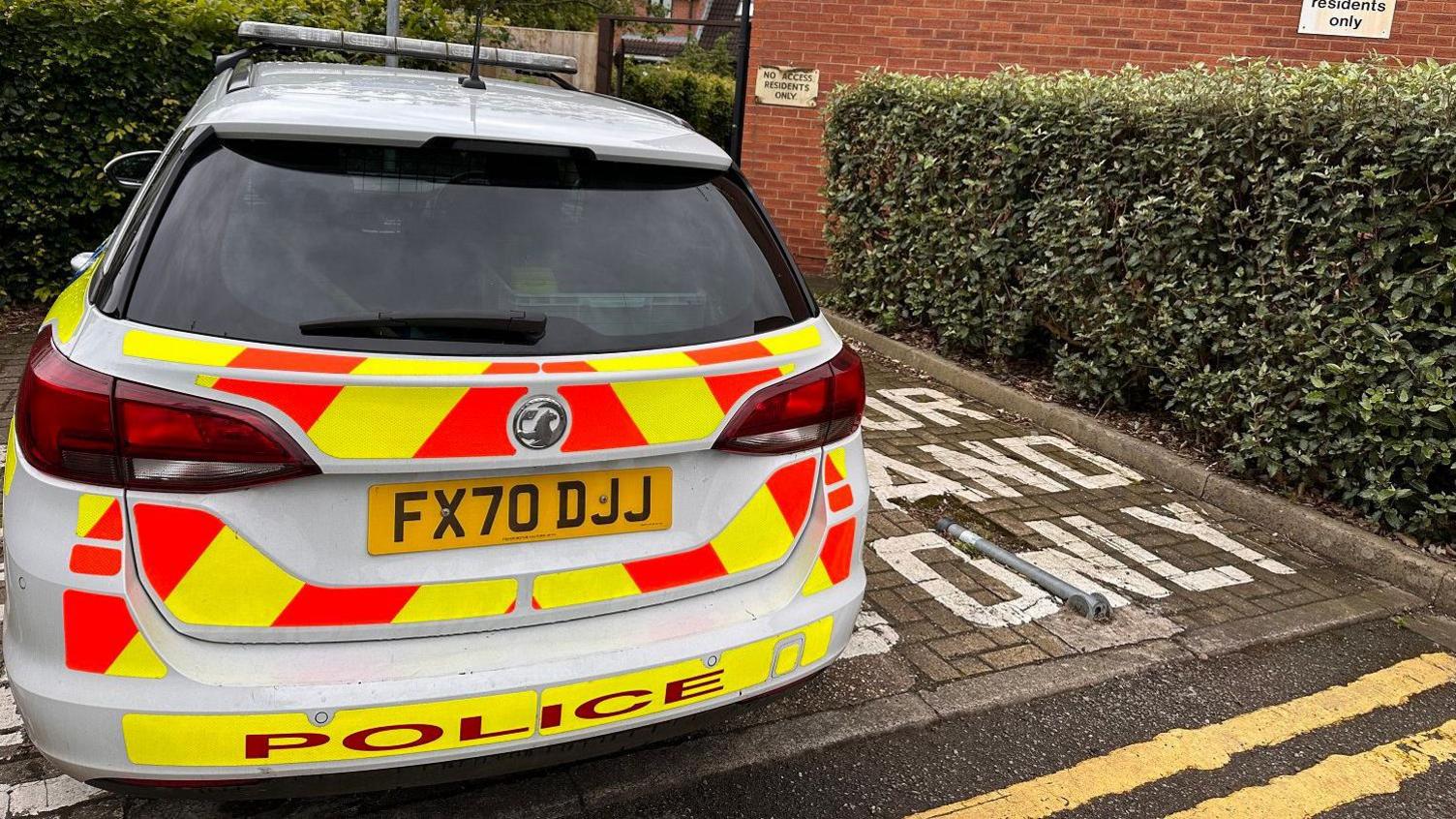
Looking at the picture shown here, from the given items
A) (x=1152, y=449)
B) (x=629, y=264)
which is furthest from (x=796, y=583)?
(x=1152, y=449)

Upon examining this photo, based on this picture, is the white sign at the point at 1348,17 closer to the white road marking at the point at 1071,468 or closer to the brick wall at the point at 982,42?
the brick wall at the point at 982,42

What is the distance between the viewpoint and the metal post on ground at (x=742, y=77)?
943 centimetres

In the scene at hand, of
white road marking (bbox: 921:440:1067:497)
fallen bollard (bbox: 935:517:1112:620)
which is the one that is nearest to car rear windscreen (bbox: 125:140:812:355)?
fallen bollard (bbox: 935:517:1112:620)

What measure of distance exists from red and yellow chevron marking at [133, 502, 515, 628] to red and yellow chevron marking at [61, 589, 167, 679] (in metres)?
0.07

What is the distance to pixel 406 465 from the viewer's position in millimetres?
1819

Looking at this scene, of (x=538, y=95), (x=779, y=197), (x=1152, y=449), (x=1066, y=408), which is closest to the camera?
(x=538, y=95)

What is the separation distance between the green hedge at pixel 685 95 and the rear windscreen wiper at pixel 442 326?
13196mm

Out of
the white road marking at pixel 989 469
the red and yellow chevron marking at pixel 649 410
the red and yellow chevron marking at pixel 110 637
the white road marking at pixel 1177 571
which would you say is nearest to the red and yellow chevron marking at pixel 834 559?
the red and yellow chevron marking at pixel 649 410

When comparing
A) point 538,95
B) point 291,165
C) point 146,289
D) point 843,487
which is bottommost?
point 843,487

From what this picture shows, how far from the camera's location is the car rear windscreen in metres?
1.88

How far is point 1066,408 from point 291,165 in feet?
16.3

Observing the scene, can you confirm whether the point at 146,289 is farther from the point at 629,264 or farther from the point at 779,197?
the point at 779,197

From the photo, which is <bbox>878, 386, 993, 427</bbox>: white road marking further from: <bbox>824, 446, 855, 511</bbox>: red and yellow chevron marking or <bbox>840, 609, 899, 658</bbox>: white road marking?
<bbox>824, 446, 855, 511</bbox>: red and yellow chevron marking

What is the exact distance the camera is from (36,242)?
22.1 ft
